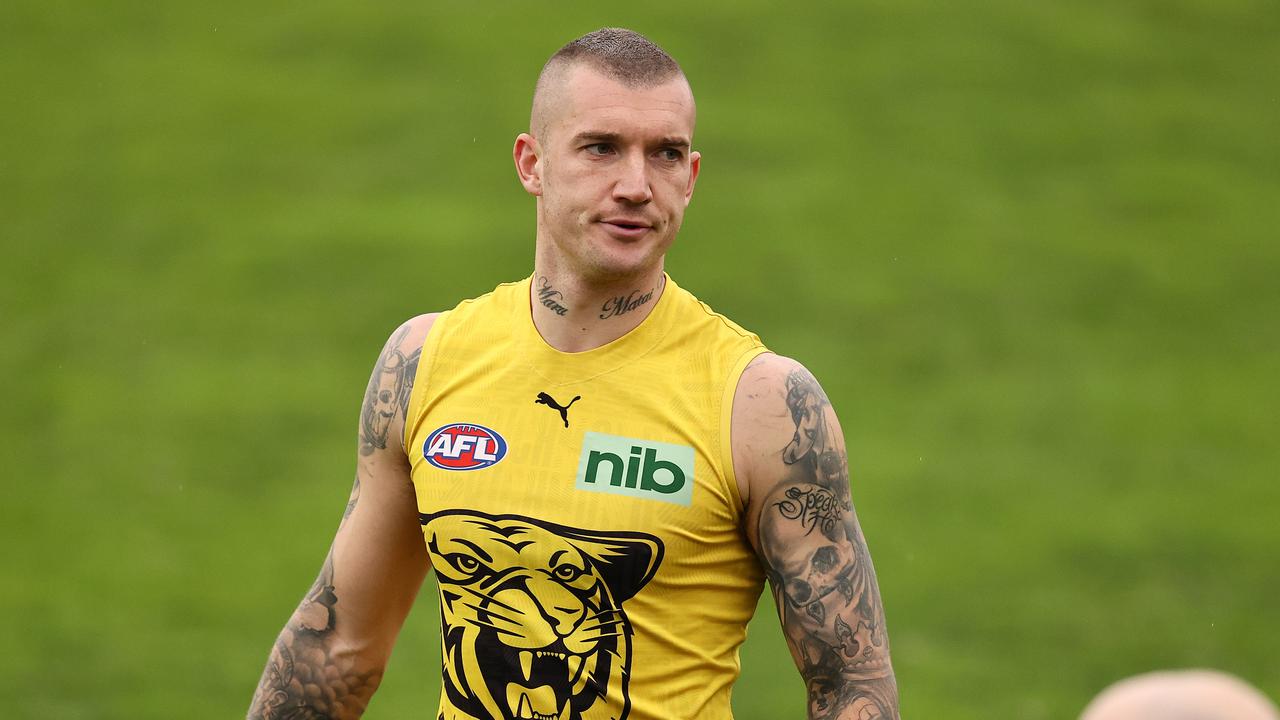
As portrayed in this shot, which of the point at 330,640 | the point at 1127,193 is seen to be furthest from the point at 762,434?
the point at 1127,193

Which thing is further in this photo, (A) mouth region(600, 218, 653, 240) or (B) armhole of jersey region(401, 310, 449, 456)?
(B) armhole of jersey region(401, 310, 449, 456)

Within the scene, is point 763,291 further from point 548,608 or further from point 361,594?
point 548,608

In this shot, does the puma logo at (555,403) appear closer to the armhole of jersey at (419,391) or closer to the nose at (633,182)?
the armhole of jersey at (419,391)

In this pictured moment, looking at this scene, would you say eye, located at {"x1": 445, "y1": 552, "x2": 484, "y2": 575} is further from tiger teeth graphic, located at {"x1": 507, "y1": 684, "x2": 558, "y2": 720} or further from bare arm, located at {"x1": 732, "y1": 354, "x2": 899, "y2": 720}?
bare arm, located at {"x1": 732, "y1": 354, "x2": 899, "y2": 720}

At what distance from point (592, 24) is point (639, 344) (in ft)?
68.1

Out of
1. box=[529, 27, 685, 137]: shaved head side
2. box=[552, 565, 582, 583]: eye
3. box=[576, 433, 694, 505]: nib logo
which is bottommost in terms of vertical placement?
box=[552, 565, 582, 583]: eye

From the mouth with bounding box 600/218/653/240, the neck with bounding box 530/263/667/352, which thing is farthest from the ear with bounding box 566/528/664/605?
the mouth with bounding box 600/218/653/240

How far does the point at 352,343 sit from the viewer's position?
21.8 metres

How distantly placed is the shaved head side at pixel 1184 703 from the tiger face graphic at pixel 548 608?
275 cm

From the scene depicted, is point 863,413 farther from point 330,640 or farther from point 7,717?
point 330,640

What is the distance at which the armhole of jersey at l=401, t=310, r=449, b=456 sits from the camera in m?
5.51

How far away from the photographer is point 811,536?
5.12 m

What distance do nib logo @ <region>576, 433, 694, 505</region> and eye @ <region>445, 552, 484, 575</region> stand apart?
39 cm

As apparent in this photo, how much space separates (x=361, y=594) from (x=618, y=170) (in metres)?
1.65
